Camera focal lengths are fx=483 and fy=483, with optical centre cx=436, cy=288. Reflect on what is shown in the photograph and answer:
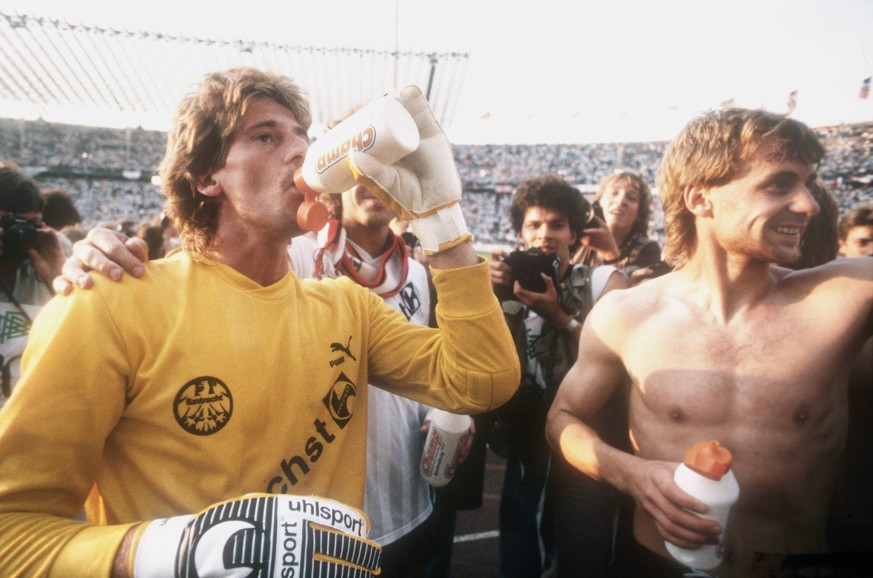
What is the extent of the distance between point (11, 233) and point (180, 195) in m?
1.49

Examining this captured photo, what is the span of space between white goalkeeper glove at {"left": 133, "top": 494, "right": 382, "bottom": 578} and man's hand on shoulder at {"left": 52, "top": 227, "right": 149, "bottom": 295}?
667 mm

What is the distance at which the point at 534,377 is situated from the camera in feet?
8.86

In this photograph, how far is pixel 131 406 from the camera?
1.30 metres

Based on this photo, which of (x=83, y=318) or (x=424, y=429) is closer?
(x=83, y=318)

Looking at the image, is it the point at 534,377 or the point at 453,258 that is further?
the point at 534,377

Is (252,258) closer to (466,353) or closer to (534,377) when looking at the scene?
(466,353)

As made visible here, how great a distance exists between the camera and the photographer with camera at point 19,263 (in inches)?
93.7

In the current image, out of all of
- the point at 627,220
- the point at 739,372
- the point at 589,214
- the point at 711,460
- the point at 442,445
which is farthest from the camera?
the point at 627,220

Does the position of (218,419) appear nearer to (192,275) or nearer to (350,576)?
(192,275)

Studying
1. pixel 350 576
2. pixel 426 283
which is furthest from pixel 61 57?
pixel 350 576

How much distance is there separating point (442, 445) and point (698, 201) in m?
1.51

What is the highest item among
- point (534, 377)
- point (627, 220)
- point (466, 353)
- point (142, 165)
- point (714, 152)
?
point (142, 165)

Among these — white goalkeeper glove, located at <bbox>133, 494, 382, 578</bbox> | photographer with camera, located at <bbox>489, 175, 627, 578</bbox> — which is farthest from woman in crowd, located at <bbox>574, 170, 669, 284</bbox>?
white goalkeeper glove, located at <bbox>133, 494, 382, 578</bbox>

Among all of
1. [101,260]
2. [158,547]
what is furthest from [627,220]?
[158,547]
